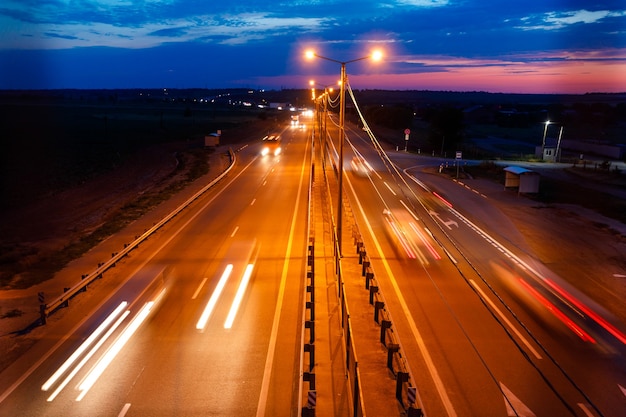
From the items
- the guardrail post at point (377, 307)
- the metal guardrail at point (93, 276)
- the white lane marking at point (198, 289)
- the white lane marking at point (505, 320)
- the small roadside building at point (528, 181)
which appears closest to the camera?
the white lane marking at point (505, 320)

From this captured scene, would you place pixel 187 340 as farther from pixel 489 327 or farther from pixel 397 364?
pixel 489 327

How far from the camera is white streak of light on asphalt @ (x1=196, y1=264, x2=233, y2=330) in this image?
14530mm

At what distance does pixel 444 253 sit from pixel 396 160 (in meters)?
34.2

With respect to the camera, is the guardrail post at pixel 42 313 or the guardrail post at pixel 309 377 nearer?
the guardrail post at pixel 309 377

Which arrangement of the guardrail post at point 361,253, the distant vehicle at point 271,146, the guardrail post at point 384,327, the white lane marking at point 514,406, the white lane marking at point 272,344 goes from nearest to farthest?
the white lane marking at point 514,406 → the white lane marking at point 272,344 → the guardrail post at point 384,327 → the guardrail post at point 361,253 → the distant vehicle at point 271,146

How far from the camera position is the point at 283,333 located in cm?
1389

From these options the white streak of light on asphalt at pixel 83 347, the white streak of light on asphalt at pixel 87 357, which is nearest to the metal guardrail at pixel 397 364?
the white streak of light on asphalt at pixel 87 357

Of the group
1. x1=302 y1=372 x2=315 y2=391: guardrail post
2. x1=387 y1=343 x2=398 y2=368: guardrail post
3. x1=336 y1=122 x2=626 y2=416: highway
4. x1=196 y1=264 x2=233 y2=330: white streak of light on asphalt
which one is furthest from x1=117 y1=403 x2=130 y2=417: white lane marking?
x1=336 y1=122 x2=626 y2=416: highway

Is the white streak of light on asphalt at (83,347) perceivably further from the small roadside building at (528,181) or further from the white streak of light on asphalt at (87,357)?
the small roadside building at (528,181)

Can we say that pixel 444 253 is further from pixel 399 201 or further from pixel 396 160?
pixel 396 160

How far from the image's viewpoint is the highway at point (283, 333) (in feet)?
35.4

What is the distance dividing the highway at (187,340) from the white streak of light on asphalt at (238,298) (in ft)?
0.10

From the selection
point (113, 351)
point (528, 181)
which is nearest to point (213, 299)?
point (113, 351)

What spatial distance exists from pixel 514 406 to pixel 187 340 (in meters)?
7.85
